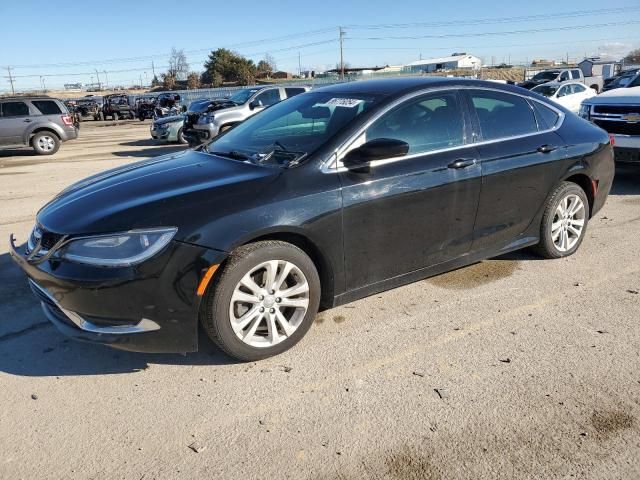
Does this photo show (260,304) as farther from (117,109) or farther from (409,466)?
(117,109)

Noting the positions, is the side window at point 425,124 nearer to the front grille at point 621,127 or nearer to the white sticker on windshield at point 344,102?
the white sticker on windshield at point 344,102

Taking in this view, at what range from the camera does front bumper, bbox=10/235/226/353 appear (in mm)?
2889

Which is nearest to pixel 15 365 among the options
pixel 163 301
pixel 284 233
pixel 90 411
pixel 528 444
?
pixel 90 411

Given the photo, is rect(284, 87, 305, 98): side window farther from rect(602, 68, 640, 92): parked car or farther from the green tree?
the green tree

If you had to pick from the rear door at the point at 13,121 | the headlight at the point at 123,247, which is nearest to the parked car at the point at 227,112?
the rear door at the point at 13,121

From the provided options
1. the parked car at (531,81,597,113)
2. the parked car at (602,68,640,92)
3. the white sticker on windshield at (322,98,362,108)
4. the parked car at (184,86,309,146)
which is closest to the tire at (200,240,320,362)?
the white sticker on windshield at (322,98,362,108)

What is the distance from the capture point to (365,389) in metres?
3.03

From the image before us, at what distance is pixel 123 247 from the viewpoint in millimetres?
2926

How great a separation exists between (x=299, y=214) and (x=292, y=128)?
3.63ft

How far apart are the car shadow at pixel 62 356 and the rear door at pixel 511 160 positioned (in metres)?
2.32

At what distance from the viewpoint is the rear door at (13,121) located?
→ 1503cm

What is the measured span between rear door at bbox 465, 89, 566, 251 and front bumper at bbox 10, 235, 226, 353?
229cm

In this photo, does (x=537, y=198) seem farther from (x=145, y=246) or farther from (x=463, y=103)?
(x=145, y=246)

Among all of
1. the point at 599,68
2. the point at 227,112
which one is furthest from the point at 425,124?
the point at 599,68
